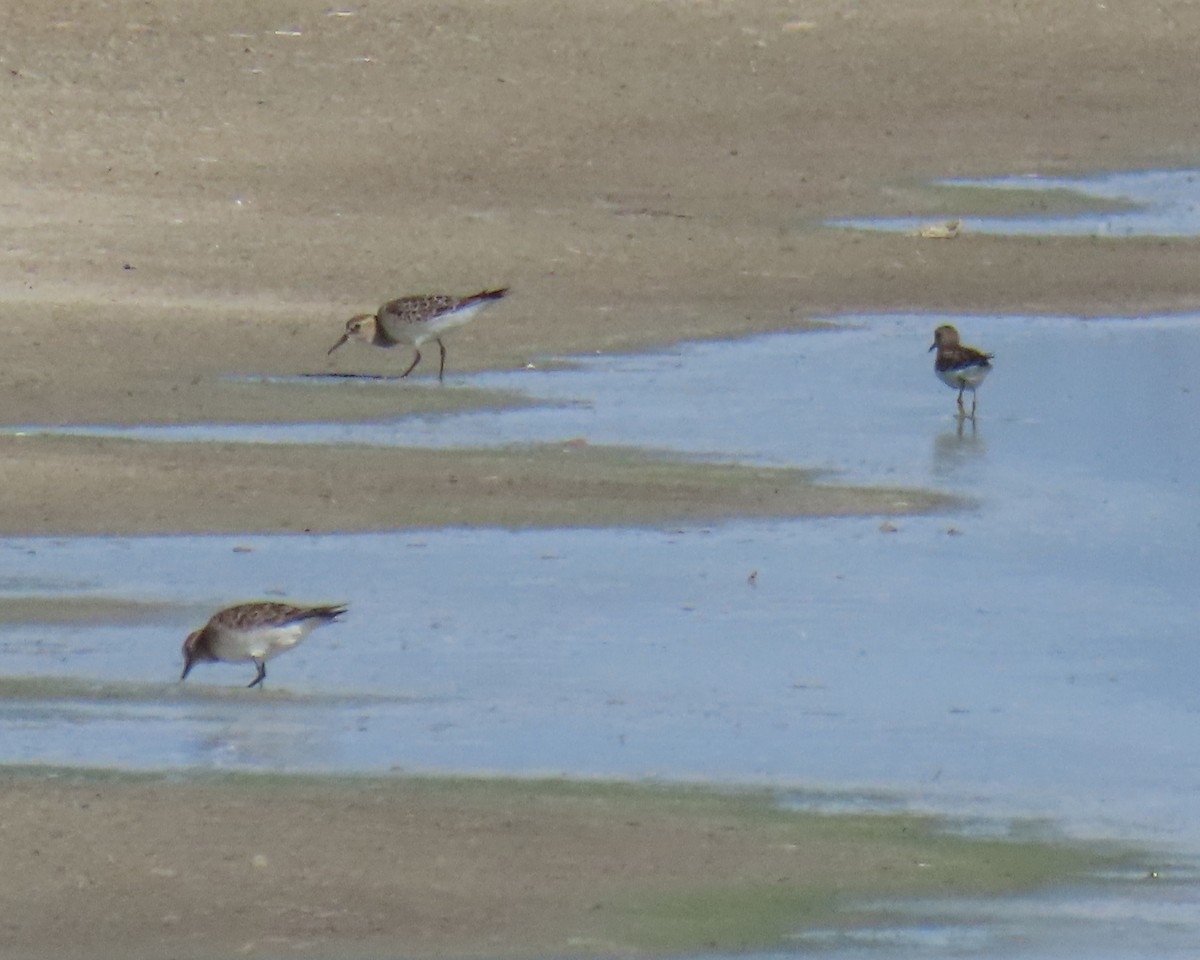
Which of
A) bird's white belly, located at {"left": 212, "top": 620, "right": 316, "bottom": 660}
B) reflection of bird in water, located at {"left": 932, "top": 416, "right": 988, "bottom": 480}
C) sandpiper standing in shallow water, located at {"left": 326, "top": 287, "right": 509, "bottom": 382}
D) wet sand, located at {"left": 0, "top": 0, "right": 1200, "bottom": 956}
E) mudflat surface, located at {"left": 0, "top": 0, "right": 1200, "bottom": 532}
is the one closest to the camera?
wet sand, located at {"left": 0, "top": 0, "right": 1200, "bottom": 956}

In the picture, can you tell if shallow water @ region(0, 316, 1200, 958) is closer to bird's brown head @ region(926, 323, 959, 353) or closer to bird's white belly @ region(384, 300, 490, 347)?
bird's brown head @ region(926, 323, 959, 353)

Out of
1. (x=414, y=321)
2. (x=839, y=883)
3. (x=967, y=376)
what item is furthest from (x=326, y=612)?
(x=414, y=321)

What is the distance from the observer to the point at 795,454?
13.4 m

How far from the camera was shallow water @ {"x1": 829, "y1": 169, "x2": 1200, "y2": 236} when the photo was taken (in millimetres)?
20522

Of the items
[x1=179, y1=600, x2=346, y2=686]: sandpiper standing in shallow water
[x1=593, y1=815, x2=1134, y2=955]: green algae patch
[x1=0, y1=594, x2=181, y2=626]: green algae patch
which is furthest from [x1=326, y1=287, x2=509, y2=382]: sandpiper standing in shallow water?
[x1=593, y1=815, x2=1134, y2=955]: green algae patch

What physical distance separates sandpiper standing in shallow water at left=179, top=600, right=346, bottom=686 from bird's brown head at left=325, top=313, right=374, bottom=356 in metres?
6.20

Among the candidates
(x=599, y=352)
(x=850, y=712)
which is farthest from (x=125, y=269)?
(x=850, y=712)

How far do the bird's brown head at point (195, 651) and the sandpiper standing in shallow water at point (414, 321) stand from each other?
6103mm

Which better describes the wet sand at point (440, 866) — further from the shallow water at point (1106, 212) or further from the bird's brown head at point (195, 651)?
Answer: the shallow water at point (1106, 212)

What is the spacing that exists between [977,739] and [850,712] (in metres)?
0.43

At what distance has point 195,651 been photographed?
923cm

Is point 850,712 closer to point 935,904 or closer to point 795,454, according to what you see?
point 935,904

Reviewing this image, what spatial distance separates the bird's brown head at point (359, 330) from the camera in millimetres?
15617

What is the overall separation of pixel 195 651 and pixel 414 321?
625 cm
